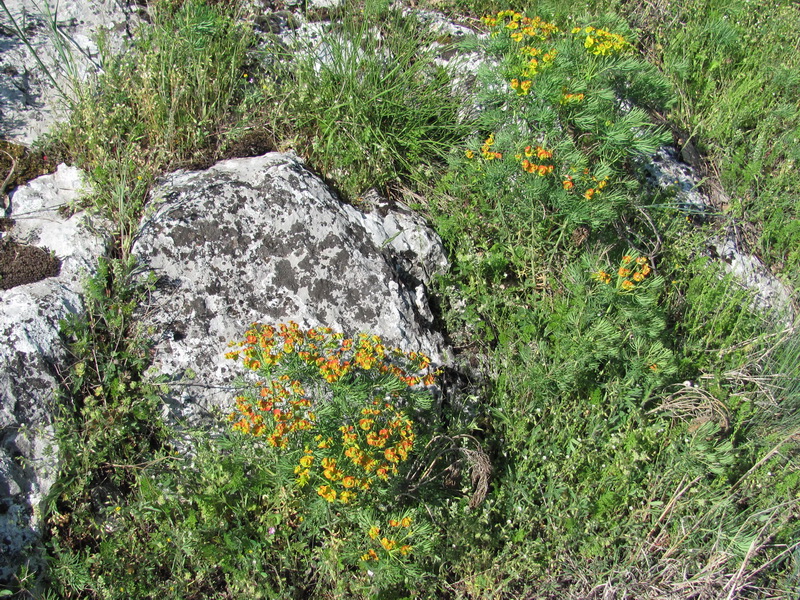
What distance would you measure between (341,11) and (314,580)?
4.20m

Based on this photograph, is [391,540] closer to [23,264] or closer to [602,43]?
[23,264]

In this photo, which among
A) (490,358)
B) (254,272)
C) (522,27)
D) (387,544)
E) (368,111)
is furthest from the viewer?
(368,111)

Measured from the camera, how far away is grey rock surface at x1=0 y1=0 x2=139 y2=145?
4.02 metres

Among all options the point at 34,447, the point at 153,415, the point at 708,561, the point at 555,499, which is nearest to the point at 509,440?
the point at 555,499

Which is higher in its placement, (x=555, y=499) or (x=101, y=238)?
(x=101, y=238)

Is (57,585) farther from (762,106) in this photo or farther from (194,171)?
(762,106)

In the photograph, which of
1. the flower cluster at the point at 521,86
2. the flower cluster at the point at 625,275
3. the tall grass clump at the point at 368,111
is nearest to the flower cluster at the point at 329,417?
the flower cluster at the point at 625,275

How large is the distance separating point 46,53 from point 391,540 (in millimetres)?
4036

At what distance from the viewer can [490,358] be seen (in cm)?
378

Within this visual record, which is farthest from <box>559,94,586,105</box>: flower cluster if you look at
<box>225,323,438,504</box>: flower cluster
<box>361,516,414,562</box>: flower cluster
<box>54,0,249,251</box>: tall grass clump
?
<box>361,516,414,562</box>: flower cluster

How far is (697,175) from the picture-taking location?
5.25m

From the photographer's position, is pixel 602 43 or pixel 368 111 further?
pixel 368 111

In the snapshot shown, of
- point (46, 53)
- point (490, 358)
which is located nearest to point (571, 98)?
point (490, 358)

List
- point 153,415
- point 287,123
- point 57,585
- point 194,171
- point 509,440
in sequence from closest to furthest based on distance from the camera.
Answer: point 57,585
point 153,415
point 509,440
point 194,171
point 287,123
